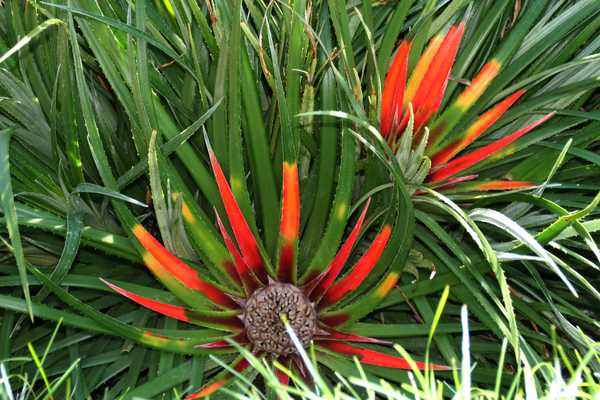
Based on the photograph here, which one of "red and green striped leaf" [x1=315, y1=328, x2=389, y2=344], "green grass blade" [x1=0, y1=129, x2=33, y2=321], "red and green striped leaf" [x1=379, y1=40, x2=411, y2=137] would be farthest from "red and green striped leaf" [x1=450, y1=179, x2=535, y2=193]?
"green grass blade" [x1=0, y1=129, x2=33, y2=321]

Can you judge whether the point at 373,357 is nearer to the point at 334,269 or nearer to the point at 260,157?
the point at 334,269

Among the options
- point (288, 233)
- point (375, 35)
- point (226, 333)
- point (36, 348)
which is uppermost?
point (375, 35)

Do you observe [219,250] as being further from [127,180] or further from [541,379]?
[541,379]

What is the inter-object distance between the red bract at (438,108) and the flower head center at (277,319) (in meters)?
0.22

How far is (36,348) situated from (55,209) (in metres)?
0.19

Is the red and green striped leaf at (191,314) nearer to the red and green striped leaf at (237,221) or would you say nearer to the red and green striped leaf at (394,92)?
the red and green striped leaf at (237,221)

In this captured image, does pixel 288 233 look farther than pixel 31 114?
No

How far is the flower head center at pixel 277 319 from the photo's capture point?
87 cm

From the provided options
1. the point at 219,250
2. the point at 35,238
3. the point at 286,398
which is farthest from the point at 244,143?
the point at 286,398

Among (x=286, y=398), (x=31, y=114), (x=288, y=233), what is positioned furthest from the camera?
(x=31, y=114)

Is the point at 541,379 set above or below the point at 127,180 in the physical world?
below

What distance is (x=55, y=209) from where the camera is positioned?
92 cm

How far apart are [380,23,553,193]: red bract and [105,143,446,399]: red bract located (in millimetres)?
137

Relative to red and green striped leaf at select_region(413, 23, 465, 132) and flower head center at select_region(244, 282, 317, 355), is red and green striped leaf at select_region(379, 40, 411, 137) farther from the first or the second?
flower head center at select_region(244, 282, 317, 355)
